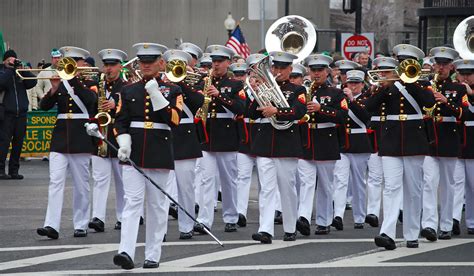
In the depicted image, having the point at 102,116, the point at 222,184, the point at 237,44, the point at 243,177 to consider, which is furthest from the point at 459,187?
the point at 237,44

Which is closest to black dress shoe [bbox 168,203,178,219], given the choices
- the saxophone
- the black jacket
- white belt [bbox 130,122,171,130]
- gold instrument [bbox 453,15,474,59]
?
the saxophone

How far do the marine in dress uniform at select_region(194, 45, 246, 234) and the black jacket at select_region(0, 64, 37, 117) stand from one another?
23.2 feet

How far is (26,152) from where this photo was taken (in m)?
27.5

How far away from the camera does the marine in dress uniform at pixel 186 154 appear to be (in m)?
15.3

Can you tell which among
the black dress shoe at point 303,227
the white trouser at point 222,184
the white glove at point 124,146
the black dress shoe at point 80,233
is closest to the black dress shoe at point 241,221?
the white trouser at point 222,184

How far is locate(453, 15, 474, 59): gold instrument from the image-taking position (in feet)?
53.8

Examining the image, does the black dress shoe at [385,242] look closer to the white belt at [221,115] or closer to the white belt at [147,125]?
the white belt at [147,125]

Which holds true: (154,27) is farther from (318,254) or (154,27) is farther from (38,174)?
(318,254)

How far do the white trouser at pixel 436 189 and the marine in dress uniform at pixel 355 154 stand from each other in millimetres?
1445

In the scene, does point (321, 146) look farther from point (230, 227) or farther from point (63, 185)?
point (63, 185)

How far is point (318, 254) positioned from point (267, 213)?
43.5 inches

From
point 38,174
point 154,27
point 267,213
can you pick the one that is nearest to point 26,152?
point 38,174

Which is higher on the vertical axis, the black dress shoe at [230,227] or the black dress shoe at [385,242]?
the black dress shoe at [385,242]

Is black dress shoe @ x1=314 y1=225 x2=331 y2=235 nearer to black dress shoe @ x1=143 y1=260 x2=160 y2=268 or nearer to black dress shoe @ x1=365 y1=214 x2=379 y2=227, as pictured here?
black dress shoe @ x1=365 y1=214 x2=379 y2=227
